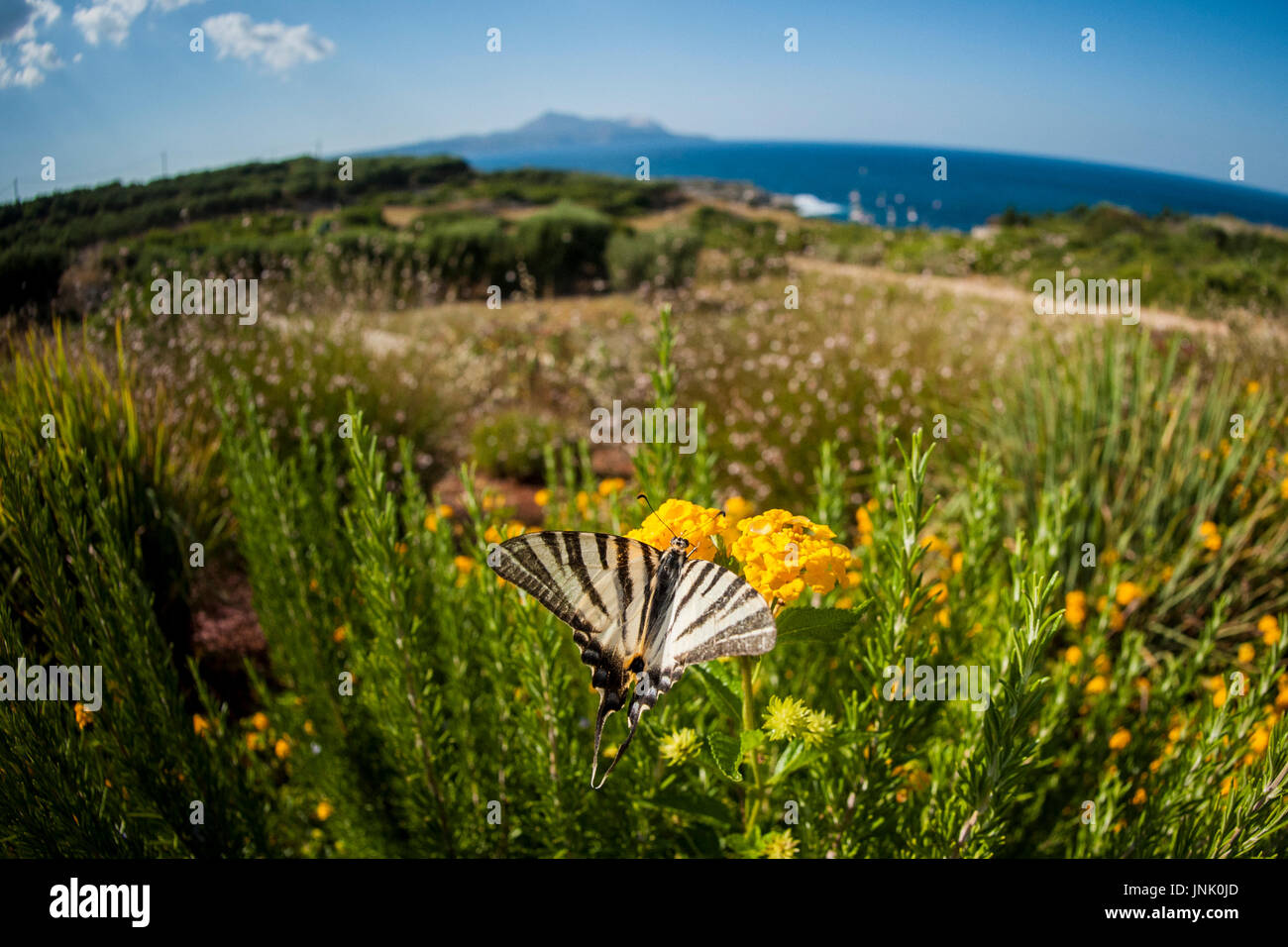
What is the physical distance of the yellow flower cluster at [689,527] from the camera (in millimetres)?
1015

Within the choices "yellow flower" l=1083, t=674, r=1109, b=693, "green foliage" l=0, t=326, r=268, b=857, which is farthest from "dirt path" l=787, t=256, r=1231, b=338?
"green foliage" l=0, t=326, r=268, b=857

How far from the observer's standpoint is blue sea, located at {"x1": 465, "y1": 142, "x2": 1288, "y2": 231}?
1188 centimetres

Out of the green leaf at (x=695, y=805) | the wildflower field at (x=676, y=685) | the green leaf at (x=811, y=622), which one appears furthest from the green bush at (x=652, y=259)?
the green leaf at (x=811, y=622)

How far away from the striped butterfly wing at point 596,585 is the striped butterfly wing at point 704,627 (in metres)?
0.06

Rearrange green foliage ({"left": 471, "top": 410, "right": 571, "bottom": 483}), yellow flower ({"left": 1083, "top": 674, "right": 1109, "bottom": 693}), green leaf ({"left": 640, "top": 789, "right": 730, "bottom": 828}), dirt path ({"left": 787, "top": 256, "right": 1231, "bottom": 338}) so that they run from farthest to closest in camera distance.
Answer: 1. dirt path ({"left": 787, "top": 256, "right": 1231, "bottom": 338})
2. green foliage ({"left": 471, "top": 410, "right": 571, "bottom": 483})
3. yellow flower ({"left": 1083, "top": 674, "right": 1109, "bottom": 693})
4. green leaf ({"left": 640, "top": 789, "right": 730, "bottom": 828})

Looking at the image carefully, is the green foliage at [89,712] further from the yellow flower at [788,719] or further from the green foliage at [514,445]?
the green foliage at [514,445]

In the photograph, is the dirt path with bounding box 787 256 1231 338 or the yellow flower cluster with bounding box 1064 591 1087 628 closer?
the yellow flower cluster with bounding box 1064 591 1087 628

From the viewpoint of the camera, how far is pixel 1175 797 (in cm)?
125

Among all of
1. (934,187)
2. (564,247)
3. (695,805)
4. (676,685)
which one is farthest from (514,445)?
(934,187)

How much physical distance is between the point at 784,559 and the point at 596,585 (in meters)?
0.27

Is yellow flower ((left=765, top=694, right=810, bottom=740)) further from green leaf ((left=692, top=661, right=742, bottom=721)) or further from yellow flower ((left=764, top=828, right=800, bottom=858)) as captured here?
yellow flower ((left=764, top=828, right=800, bottom=858))

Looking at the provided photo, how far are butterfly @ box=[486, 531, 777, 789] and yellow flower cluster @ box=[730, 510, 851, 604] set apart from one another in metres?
0.08
